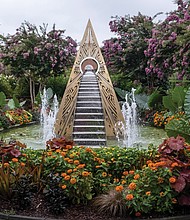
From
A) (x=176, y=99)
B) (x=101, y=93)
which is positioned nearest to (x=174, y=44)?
(x=176, y=99)

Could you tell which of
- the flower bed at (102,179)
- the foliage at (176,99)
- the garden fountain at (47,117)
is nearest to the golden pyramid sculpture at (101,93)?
the garden fountain at (47,117)

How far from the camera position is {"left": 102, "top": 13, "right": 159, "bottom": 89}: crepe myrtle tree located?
1706 centimetres

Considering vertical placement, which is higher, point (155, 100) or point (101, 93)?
point (101, 93)

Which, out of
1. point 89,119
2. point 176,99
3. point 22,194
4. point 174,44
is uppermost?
point 174,44

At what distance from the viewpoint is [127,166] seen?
5324 millimetres

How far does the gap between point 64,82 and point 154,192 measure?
16860 mm

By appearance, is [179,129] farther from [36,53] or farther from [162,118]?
[36,53]

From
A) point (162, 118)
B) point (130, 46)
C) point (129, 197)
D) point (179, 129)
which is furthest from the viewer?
point (130, 46)

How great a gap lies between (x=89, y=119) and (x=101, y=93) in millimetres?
732

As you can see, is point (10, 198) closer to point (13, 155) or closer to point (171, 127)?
point (13, 155)

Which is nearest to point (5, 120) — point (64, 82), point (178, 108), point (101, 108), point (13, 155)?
point (101, 108)

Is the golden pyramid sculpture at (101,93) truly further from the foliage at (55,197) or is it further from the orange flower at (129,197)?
the orange flower at (129,197)

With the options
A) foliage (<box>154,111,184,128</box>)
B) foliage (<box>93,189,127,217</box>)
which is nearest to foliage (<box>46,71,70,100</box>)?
foliage (<box>154,111,184,128</box>)

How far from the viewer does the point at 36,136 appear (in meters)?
11.2
